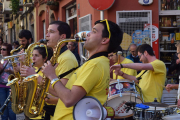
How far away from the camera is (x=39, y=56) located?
394cm

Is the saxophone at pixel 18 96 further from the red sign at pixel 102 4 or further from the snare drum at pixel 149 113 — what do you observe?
the red sign at pixel 102 4

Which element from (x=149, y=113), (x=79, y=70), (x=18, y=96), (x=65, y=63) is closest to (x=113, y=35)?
(x=79, y=70)

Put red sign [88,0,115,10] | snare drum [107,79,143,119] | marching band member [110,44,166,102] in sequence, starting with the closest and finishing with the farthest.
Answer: marching band member [110,44,166,102], snare drum [107,79,143,119], red sign [88,0,115,10]

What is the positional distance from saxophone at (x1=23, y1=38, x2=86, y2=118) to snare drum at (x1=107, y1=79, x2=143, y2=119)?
1.94 meters

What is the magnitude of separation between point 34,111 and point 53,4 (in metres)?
9.81

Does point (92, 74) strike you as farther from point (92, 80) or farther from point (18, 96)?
point (18, 96)

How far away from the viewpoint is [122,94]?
15.3 ft

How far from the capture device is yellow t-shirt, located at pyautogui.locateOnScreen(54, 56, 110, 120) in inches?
88.6

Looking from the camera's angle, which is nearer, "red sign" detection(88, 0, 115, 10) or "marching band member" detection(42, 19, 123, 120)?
"marching band member" detection(42, 19, 123, 120)

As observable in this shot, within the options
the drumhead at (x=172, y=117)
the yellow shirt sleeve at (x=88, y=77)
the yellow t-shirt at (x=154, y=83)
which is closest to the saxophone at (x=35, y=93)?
the yellow shirt sleeve at (x=88, y=77)

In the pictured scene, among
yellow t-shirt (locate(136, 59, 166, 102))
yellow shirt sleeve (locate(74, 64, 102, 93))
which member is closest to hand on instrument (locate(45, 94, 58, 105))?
yellow shirt sleeve (locate(74, 64, 102, 93))

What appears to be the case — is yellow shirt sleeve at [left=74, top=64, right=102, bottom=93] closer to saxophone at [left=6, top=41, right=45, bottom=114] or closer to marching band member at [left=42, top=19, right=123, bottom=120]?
marching band member at [left=42, top=19, right=123, bottom=120]

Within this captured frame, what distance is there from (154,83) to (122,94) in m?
0.55

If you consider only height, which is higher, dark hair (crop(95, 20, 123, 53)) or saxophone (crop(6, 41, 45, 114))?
dark hair (crop(95, 20, 123, 53))
